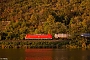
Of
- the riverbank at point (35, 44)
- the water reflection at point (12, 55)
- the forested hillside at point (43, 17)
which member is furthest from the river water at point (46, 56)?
the forested hillside at point (43, 17)

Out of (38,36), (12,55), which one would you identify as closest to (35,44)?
(38,36)

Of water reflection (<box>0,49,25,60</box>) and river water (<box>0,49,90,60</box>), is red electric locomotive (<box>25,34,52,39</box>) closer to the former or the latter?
river water (<box>0,49,90,60</box>)

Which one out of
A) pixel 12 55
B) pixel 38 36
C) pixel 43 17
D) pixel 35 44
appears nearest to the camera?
pixel 12 55

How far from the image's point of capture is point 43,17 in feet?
364

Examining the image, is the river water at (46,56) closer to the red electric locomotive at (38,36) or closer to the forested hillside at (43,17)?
Answer: the red electric locomotive at (38,36)

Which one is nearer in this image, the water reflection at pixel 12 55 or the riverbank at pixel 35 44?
the water reflection at pixel 12 55

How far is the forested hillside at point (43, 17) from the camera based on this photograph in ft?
314

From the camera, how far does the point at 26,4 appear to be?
429 ft

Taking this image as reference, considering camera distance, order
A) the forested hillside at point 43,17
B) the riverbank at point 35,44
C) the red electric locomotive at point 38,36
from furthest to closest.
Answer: the forested hillside at point 43,17 → the red electric locomotive at point 38,36 → the riverbank at point 35,44

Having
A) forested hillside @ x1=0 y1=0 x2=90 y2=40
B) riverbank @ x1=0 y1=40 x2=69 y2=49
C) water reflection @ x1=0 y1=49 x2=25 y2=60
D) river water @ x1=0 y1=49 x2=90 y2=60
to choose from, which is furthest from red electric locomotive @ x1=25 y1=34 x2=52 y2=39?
water reflection @ x1=0 y1=49 x2=25 y2=60

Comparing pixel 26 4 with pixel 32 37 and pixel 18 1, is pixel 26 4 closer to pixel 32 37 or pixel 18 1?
pixel 18 1

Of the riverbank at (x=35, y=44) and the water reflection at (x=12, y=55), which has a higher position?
the water reflection at (x=12, y=55)

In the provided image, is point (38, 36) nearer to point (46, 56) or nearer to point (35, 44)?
point (35, 44)

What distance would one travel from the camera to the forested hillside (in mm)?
95688
